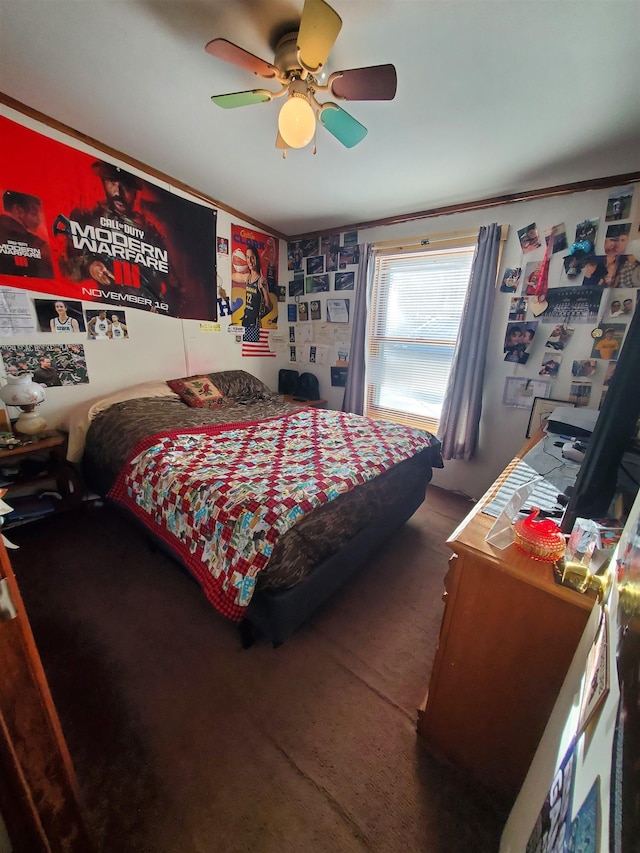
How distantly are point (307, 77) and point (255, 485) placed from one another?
179 cm

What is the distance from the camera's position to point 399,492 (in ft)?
6.27

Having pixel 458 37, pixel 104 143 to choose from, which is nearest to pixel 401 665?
pixel 458 37

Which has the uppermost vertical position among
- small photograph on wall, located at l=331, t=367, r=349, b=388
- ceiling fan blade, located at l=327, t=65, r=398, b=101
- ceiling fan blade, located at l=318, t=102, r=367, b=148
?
ceiling fan blade, located at l=327, t=65, r=398, b=101

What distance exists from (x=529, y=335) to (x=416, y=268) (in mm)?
1119

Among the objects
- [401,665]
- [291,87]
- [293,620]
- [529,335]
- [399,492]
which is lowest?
[401,665]

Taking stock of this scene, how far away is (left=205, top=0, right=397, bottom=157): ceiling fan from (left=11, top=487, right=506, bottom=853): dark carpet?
7.42 feet

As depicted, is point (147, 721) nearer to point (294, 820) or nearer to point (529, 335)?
point (294, 820)

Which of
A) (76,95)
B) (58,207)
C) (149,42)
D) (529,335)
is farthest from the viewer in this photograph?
(529,335)

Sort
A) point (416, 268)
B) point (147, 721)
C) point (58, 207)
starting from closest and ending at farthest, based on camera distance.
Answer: point (147, 721) < point (58, 207) < point (416, 268)

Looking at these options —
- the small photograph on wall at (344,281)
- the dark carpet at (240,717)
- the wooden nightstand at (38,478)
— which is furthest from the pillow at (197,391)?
the small photograph on wall at (344,281)

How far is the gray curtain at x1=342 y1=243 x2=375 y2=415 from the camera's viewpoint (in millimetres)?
3059

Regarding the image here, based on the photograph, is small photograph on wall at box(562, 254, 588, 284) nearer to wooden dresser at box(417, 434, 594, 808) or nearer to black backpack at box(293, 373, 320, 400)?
wooden dresser at box(417, 434, 594, 808)

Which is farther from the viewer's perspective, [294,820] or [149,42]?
[149,42]

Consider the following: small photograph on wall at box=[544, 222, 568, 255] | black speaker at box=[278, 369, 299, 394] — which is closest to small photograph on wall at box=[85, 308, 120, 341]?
black speaker at box=[278, 369, 299, 394]
